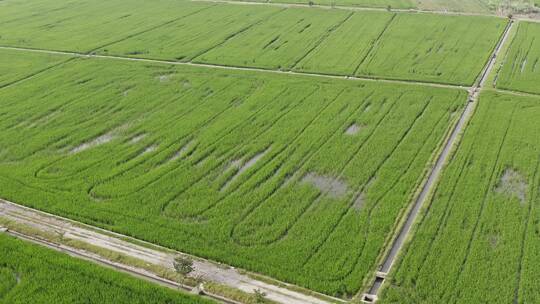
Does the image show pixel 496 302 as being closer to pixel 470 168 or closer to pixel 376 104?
pixel 470 168

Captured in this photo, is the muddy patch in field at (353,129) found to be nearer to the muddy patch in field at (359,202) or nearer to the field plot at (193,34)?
the muddy patch in field at (359,202)

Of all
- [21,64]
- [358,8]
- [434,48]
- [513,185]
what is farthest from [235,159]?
[358,8]

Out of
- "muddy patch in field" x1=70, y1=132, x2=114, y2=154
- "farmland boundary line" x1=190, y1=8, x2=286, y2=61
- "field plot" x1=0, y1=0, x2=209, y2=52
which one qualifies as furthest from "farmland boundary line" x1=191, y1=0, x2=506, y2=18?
"muddy patch in field" x1=70, y1=132, x2=114, y2=154

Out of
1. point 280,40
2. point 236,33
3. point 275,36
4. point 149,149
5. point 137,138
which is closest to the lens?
point 149,149

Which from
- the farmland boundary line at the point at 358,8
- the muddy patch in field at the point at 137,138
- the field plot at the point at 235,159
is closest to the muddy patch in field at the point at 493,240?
the field plot at the point at 235,159

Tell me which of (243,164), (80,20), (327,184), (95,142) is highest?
(80,20)

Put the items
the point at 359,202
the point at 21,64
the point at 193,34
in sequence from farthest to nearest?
1. the point at 193,34
2. the point at 21,64
3. the point at 359,202

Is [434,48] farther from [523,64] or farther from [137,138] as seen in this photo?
[137,138]

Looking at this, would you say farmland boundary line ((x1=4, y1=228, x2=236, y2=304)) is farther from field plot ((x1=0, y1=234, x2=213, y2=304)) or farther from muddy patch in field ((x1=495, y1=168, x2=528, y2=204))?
muddy patch in field ((x1=495, y1=168, x2=528, y2=204))
